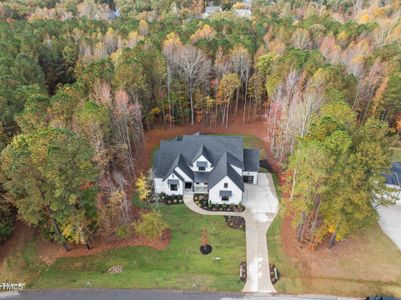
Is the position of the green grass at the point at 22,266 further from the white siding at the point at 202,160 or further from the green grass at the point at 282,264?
the green grass at the point at 282,264

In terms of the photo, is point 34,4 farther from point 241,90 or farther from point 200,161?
point 200,161

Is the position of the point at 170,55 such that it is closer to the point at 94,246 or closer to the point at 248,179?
the point at 248,179

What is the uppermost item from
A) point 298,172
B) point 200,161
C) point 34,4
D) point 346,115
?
point 34,4

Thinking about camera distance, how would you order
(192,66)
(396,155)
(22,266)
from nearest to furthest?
(22,266), (396,155), (192,66)

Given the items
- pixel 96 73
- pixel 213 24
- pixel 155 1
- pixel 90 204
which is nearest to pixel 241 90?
A: pixel 213 24

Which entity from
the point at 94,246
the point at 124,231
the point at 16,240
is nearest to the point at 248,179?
the point at 124,231

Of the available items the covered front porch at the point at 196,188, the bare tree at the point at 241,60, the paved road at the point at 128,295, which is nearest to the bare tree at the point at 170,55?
the bare tree at the point at 241,60

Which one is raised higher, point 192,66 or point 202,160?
point 192,66

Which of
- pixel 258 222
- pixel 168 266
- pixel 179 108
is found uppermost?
pixel 179 108
